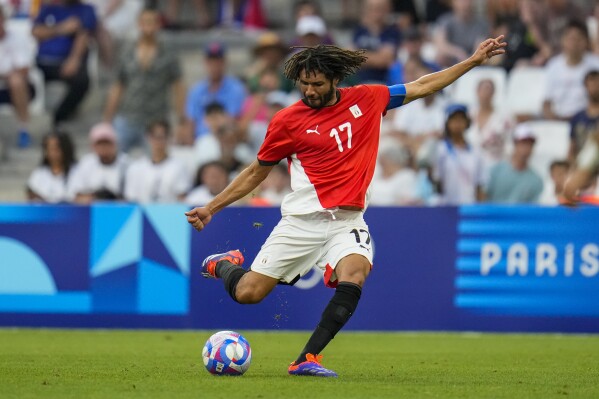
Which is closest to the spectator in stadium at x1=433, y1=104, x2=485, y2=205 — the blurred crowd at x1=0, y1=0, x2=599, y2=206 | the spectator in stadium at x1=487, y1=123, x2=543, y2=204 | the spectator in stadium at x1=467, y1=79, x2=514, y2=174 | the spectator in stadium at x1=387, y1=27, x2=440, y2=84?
the blurred crowd at x1=0, y1=0, x2=599, y2=206

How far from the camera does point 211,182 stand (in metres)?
15.5

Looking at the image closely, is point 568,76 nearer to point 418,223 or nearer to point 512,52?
point 512,52

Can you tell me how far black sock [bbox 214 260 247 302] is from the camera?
9.33 m

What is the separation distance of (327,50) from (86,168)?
8009 millimetres

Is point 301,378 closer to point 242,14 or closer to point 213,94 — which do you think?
point 213,94

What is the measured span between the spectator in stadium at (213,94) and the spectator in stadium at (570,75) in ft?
14.7

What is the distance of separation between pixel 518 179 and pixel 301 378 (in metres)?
7.74

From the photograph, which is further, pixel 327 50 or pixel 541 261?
pixel 541 261

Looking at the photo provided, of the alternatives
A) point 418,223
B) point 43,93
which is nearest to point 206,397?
point 418,223

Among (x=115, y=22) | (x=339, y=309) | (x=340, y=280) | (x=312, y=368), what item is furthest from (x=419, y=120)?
(x=312, y=368)

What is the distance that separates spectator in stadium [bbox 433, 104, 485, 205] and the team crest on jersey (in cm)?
626

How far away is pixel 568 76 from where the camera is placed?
17.2 m

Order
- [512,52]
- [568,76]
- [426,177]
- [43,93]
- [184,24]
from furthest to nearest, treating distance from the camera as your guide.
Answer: [184,24], [43,93], [512,52], [568,76], [426,177]

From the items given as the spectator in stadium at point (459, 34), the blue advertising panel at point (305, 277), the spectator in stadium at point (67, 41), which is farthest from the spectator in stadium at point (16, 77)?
the spectator in stadium at point (459, 34)
